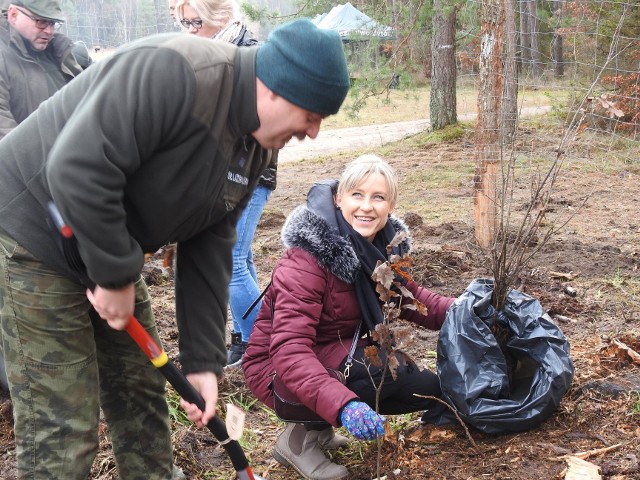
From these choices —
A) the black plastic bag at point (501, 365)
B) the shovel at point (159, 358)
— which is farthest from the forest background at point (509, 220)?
the shovel at point (159, 358)

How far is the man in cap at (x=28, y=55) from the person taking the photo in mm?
4145

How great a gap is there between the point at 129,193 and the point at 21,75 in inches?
104

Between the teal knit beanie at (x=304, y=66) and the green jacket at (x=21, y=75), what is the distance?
2.64 m

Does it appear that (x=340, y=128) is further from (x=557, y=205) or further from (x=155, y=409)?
(x=155, y=409)

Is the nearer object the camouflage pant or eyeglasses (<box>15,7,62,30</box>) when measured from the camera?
the camouflage pant

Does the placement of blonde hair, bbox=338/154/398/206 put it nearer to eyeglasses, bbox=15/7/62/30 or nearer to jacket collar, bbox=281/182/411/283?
jacket collar, bbox=281/182/411/283

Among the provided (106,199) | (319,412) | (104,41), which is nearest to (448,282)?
(319,412)

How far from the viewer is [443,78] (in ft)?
44.6

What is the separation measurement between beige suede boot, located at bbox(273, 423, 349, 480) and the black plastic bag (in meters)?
0.51

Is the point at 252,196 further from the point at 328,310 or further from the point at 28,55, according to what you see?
the point at 28,55

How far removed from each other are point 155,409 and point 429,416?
4.05ft

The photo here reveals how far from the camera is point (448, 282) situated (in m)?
5.48

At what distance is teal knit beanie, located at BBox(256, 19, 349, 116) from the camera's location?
1910 millimetres

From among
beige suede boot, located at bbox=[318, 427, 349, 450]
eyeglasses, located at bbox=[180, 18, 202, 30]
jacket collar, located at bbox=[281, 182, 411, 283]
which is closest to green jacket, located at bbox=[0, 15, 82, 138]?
eyeglasses, located at bbox=[180, 18, 202, 30]
